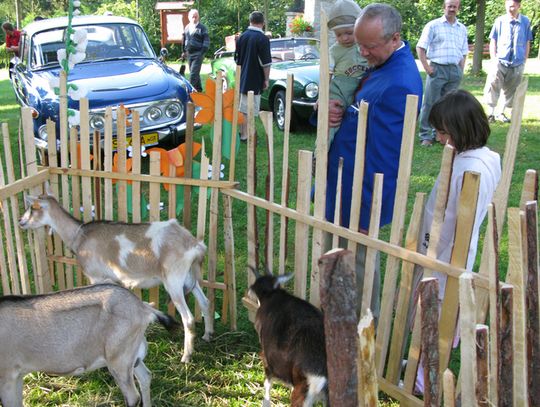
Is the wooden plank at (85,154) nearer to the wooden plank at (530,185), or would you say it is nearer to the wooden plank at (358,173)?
the wooden plank at (358,173)

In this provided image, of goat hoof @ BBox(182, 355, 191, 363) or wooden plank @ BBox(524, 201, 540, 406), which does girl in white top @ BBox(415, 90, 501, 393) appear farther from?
goat hoof @ BBox(182, 355, 191, 363)

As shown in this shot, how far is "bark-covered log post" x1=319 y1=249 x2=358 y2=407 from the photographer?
161 cm

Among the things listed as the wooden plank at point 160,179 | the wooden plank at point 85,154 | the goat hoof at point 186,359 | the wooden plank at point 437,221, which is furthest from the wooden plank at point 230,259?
the wooden plank at point 437,221

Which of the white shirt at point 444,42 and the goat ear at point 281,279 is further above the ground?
the white shirt at point 444,42

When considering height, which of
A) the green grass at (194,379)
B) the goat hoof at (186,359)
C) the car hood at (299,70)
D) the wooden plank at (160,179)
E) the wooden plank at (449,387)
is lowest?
the green grass at (194,379)

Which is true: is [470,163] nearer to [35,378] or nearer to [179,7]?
[35,378]

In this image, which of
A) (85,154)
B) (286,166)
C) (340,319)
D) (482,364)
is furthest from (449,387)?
(85,154)

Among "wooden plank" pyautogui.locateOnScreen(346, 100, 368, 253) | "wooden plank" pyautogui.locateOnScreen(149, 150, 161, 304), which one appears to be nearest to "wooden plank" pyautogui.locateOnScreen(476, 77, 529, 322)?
"wooden plank" pyautogui.locateOnScreen(346, 100, 368, 253)

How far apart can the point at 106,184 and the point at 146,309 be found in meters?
1.34

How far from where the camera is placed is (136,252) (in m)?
4.12

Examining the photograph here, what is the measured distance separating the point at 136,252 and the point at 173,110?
4.61 metres

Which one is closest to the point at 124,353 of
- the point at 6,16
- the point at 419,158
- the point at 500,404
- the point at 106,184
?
the point at 106,184

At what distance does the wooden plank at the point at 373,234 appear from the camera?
314 centimetres

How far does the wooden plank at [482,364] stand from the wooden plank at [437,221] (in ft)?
3.75
